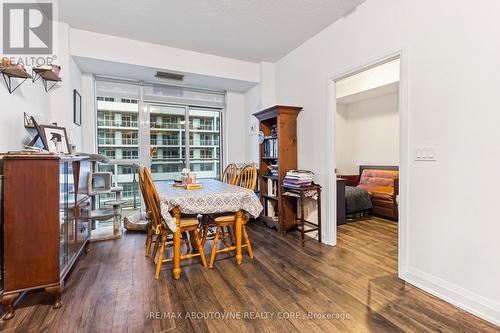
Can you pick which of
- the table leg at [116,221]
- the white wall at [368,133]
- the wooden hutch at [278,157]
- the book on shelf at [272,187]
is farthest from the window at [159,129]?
the white wall at [368,133]

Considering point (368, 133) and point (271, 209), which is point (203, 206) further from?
point (368, 133)

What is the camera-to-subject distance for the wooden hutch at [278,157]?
11.1 feet

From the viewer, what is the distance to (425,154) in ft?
6.39

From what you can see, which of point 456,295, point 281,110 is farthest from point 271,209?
point 456,295

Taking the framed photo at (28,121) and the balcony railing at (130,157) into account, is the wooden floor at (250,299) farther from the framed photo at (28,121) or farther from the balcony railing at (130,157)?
the balcony railing at (130,157)

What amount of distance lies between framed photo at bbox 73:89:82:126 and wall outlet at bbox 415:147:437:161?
3.89m

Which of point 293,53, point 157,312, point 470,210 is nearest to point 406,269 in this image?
point 470,210

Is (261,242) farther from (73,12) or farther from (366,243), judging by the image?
(73,12)

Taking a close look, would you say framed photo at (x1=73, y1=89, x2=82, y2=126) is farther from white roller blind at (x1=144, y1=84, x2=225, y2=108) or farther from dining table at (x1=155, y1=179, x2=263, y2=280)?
dining table at (x1=155, y1=179, x2=263, y2=280)

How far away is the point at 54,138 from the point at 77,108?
44.2 inches

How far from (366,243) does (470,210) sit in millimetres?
1484

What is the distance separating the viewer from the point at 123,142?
4113mm

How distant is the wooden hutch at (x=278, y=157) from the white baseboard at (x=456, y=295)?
1625 mm

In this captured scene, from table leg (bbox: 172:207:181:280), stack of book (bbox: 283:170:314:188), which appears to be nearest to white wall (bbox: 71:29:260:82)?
stack of book (bbox: 283:170:314:188)
